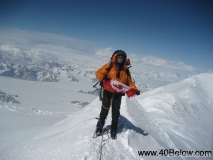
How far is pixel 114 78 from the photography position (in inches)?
279

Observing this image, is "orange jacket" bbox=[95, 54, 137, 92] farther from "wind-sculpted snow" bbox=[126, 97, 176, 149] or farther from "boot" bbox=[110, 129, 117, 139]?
"wind-sculpted snow" bbox=[126, 97, 176, 149]

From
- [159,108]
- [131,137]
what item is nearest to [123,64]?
[131,137]

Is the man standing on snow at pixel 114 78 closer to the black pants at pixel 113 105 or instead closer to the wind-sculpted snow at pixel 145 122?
the black pants at pixel 113 105

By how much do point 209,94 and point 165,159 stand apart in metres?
24.1

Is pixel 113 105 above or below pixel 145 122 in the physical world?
above

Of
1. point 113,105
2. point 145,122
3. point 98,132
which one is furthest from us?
point 145,122

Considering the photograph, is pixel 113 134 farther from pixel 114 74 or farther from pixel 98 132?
pixel 114 74

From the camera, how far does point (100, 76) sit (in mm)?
6945

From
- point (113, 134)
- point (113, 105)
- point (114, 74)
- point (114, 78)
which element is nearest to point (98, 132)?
point (113, 134)

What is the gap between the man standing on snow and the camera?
276 inches

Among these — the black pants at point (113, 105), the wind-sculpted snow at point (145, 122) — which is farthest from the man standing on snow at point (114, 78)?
the wind-sculpted snow at point (145, 122)

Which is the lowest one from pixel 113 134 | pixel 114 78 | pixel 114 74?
pixel 113 134

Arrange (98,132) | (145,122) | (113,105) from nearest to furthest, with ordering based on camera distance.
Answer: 1. (98,132)
2. (113,105)
3. (145,122)

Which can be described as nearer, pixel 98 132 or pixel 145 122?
pixel 98 132
